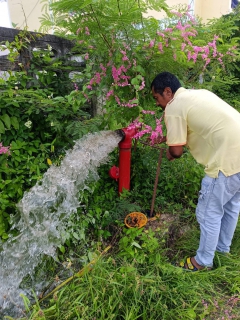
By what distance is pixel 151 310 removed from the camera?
1854 mm

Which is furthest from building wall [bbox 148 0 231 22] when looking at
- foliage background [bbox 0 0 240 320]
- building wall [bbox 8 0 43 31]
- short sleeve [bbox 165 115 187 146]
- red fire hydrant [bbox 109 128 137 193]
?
short sleeve [bbox 165 115 187 146]

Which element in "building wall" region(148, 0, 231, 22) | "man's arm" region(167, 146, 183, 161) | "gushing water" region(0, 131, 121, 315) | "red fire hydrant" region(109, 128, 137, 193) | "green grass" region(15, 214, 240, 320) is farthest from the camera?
"building wall" region(148, 0, 231, 22)

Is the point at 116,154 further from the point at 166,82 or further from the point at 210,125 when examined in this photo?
the point at 210,125

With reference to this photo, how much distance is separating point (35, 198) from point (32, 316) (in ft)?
3.06

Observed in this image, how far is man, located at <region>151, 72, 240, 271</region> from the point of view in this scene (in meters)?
1.96

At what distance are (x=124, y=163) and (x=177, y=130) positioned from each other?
879 millimetres

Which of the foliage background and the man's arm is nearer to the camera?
the foliage background

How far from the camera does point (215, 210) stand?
2131 mm

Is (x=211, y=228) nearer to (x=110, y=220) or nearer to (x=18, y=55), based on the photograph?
(x=110, y=220)

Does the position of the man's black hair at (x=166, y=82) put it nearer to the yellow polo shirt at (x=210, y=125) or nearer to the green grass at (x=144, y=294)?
the yellow polo shirt at (x=210, y=125)

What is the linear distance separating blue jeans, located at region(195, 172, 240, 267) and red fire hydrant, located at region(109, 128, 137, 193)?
831 mm

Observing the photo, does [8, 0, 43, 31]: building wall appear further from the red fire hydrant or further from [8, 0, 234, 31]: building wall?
the red fire hydrant

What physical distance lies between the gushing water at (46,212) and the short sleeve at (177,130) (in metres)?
0.66

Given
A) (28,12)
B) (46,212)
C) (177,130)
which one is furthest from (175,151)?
(28,12)
